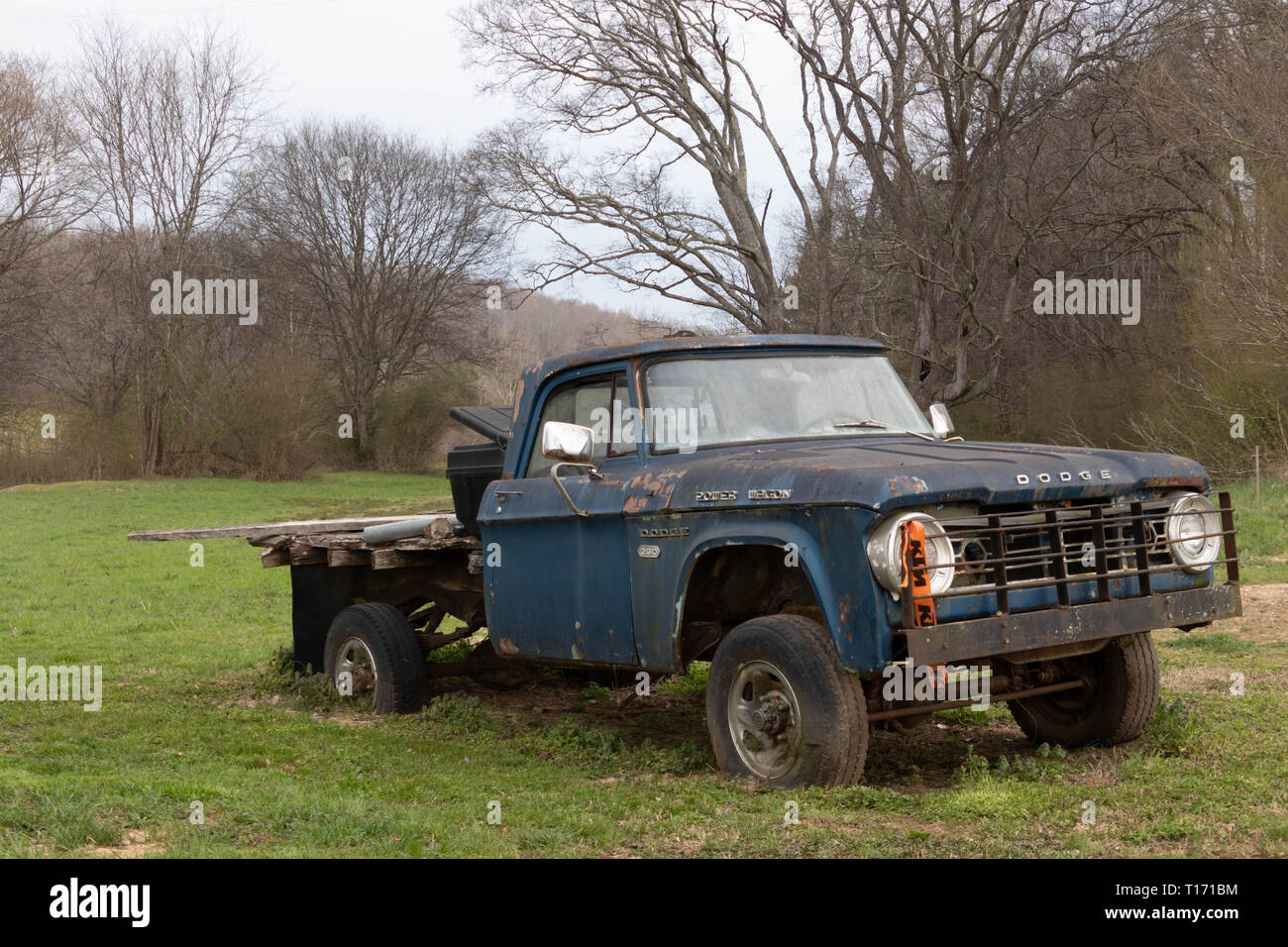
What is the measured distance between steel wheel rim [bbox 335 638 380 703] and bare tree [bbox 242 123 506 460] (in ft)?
147

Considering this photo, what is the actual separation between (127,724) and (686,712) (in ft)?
11.0

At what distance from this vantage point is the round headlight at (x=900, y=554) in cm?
495

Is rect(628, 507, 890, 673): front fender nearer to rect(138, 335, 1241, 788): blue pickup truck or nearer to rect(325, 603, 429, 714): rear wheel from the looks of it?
rect(138, 335, 1241, 788): blue pickup truck

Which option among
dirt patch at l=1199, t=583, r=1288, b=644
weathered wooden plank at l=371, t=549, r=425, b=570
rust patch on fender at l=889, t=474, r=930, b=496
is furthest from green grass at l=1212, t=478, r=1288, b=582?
rust patch on fender at l=889, t=474, r=930, b=496

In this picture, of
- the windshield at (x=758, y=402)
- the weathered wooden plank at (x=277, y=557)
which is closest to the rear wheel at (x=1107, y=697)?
the windshield at (x=758, y=402)

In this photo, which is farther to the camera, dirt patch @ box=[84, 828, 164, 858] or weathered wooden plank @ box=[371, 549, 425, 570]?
weathered wooden plank @ box=[371, 549, 425, 570]

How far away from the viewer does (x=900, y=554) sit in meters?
4.96

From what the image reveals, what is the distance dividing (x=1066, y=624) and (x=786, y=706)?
1204 mm

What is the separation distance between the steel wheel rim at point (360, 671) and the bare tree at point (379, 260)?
44907 millimetres

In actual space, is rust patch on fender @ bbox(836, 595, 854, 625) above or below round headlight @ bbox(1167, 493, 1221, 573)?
below

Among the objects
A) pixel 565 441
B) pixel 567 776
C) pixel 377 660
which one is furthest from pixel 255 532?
pixel 565 441

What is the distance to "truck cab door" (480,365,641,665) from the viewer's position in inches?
247

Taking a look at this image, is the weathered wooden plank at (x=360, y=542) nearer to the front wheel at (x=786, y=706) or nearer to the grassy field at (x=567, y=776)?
the grassy field at (x=567, y=776)

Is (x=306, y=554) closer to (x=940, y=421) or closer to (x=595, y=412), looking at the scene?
(x=595, y=412)
